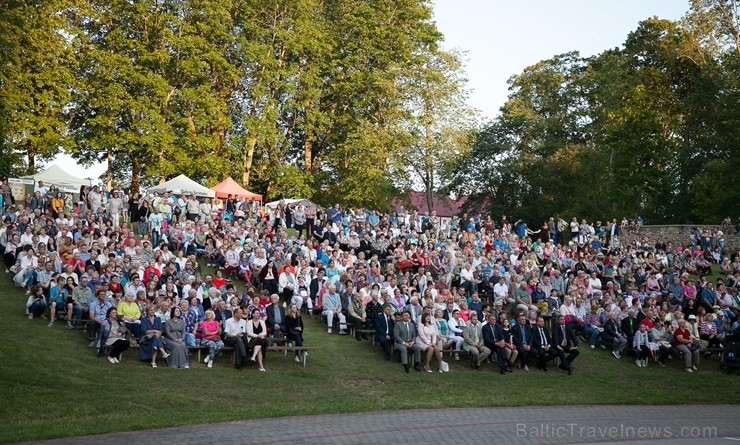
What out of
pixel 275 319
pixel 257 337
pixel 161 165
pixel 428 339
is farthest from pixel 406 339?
pixel 161 165

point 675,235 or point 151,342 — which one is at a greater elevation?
point 675,235

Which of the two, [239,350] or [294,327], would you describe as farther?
[294,327]

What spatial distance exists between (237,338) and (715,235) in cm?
2512

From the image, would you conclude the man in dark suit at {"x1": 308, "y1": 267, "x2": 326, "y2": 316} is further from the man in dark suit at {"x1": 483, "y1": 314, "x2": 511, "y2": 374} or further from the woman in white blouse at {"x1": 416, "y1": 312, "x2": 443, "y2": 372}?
the man in dark suit at {"x1": 483, "y1": 314, "x2": 511, "y2": 374}

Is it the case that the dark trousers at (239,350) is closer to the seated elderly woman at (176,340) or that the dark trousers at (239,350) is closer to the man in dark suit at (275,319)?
the seated elderly woman at (176,340)

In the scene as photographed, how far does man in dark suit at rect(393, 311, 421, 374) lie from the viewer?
17.0m

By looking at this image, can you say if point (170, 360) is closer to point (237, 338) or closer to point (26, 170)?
point (237, 338)

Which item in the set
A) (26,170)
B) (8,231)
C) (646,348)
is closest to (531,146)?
(26,170)

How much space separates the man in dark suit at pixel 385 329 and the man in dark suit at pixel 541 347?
125 inches

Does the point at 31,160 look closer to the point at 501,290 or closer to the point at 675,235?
the point at 501,290

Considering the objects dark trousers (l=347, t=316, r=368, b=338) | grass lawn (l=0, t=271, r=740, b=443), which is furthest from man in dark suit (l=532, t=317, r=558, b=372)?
dark trousers (l=347, t=316, r=368, b=338)

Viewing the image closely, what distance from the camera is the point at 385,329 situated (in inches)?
702

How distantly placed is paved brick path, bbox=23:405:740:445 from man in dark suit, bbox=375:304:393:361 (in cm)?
377

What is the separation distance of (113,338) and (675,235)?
2941 centimetres
